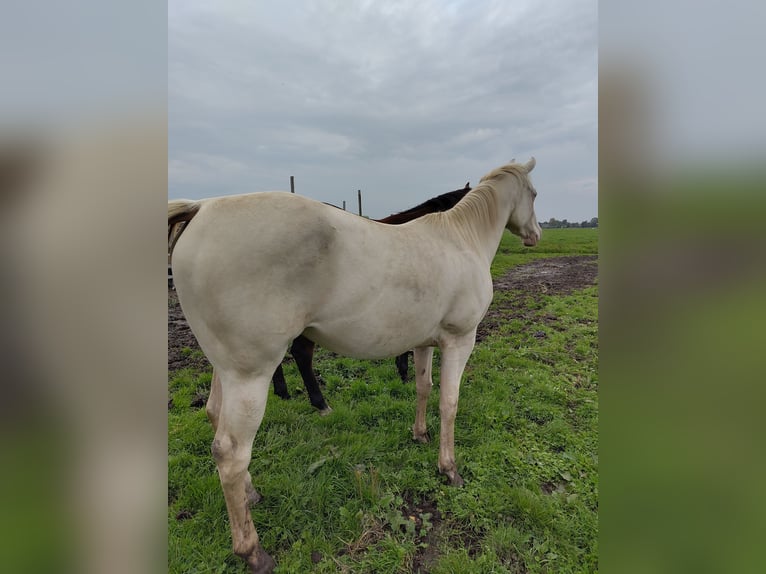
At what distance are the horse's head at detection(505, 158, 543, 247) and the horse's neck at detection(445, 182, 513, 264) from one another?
0.43ft

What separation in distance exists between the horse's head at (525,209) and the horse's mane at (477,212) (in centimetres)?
5

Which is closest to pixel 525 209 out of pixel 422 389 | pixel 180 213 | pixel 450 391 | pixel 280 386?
pixel 450 391

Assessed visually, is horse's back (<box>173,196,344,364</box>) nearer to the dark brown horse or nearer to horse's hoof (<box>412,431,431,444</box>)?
the dark brown horse

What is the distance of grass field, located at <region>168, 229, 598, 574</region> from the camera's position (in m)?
1.97

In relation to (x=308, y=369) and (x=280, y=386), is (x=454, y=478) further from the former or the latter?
(x=280, y=386)

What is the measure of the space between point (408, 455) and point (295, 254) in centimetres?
202

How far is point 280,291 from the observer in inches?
66.7

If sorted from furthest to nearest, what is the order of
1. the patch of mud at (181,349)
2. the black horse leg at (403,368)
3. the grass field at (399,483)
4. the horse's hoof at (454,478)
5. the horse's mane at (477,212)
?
1. the patch of mud at (181,349)
2. the black horse leg at (403,368)
3. the horse's mane at (477,212)
4. the horse's hoof at (454,478)
5. the grass field at (399,483)

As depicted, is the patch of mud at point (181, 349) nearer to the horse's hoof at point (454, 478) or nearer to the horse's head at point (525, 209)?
the horse's hoof at point (454, 478)

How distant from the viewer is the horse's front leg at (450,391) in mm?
2604

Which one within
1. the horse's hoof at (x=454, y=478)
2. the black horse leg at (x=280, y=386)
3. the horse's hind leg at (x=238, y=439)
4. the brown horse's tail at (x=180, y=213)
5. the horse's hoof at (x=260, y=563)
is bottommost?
the horse's hoof at (x=260, y=563)
